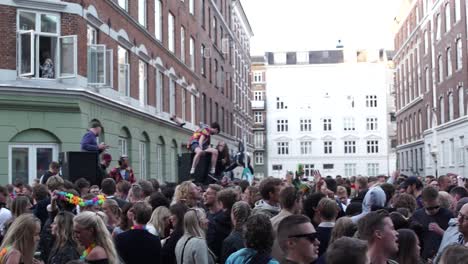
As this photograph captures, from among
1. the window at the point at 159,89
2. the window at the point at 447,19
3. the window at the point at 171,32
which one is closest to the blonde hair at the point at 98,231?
the window at the point at 159,89

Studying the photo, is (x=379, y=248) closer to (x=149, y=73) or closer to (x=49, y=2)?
(x=49, y=2)

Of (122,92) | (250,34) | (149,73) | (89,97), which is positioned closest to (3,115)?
(89,97)

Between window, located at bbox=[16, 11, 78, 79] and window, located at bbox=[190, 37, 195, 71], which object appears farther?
window, located at bbox=[190, 37, 195, 71]

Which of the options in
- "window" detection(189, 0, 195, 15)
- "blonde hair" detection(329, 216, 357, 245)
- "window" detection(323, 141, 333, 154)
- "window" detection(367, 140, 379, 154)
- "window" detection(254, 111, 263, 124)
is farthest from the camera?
"window" detection(254, 111, 263, 124)

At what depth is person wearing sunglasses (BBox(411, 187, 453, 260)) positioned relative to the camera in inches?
302

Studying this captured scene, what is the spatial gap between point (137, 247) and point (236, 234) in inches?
42.3

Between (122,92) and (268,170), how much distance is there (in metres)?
59.8

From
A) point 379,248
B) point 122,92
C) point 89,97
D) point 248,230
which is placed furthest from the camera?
point 122,92

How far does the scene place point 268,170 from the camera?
8312 centimetres

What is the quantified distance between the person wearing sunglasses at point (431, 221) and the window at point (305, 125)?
7443 cm

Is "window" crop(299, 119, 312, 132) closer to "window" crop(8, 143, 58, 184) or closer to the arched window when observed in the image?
the arched window

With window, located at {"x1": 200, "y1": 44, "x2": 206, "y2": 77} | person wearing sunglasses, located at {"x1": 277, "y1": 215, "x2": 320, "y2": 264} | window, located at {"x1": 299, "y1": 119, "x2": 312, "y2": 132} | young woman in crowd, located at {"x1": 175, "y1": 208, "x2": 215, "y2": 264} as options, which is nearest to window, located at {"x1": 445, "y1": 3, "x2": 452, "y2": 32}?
window, located at {"x1": 200, "y1": 44, "x2": 206, "y2": 77}

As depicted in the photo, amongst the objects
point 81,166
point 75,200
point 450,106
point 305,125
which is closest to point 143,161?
point 81,166

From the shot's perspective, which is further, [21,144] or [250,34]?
[250,34]
